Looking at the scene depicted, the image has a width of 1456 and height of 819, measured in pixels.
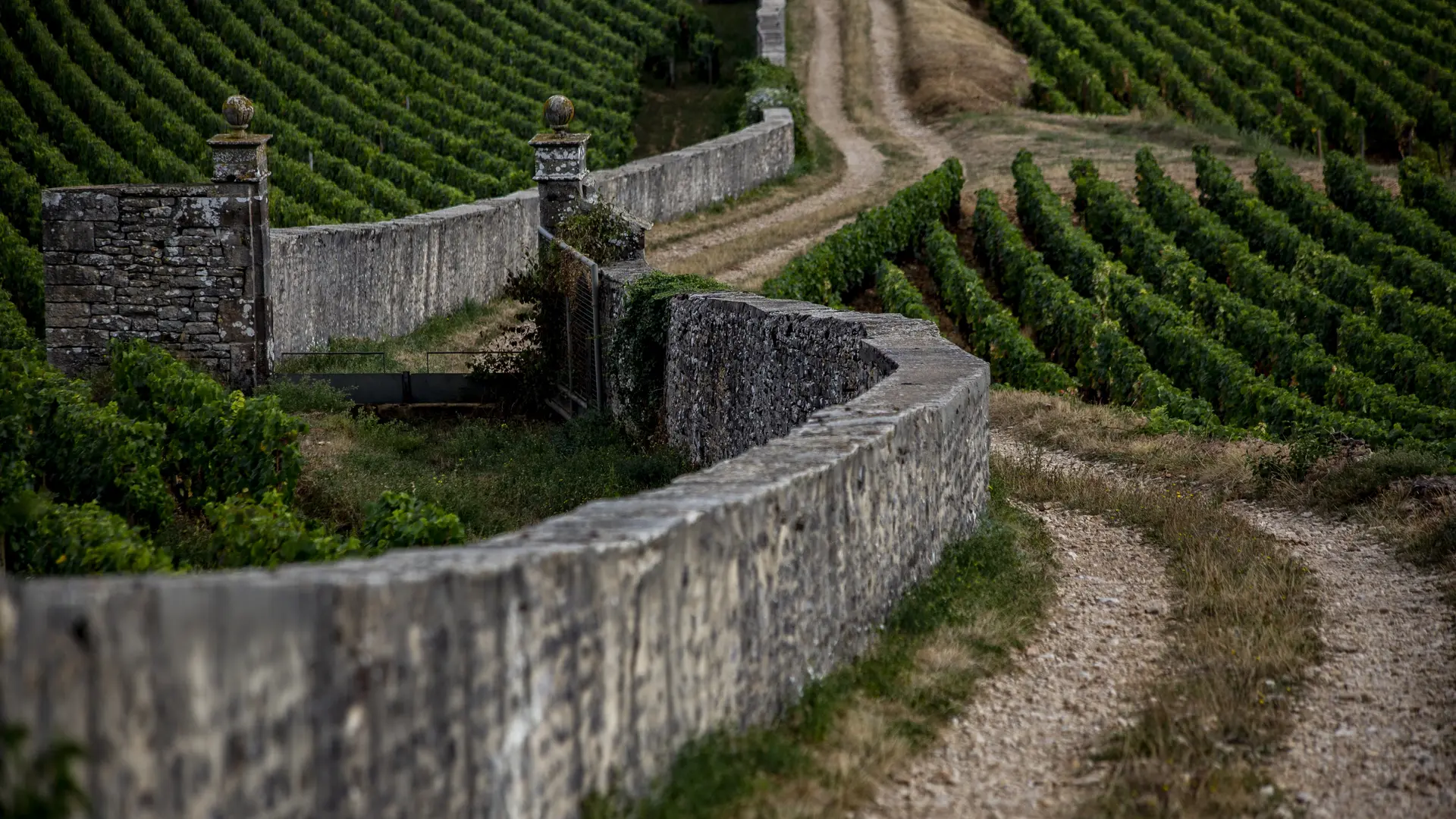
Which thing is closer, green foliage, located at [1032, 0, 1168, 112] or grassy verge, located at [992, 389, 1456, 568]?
grassy verge, located at [992, 389, 1456, 568]

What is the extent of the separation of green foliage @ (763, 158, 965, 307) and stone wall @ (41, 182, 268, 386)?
6.74 m

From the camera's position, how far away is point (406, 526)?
29.1 feet

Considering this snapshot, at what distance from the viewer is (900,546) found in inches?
311

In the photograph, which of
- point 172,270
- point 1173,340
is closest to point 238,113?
point 172,270

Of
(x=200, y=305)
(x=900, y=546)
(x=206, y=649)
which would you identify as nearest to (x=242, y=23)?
(x=200, y=305)

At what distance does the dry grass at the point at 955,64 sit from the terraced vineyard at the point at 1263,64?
0.96 metres

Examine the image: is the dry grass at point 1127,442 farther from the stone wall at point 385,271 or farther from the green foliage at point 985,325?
the stone wall at point 385,271

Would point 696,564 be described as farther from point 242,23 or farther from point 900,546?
point 242,23

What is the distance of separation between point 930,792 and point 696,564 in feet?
4.47

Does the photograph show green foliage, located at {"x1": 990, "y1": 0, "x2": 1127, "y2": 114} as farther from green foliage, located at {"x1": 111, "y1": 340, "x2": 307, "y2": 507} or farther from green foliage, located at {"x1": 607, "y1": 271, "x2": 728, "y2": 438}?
green foliage, located at {"x1": 111, "y1": 340, "x2": 307, "y2": 507}

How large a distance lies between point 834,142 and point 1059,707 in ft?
102

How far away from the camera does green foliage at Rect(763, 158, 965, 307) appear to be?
72.2 feet

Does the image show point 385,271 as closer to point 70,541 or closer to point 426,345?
point 426,345

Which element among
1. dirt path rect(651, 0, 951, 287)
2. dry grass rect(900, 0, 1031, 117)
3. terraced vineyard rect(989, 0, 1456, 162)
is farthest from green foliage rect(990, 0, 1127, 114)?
dirt path rect(651, 0, 951, 287)
